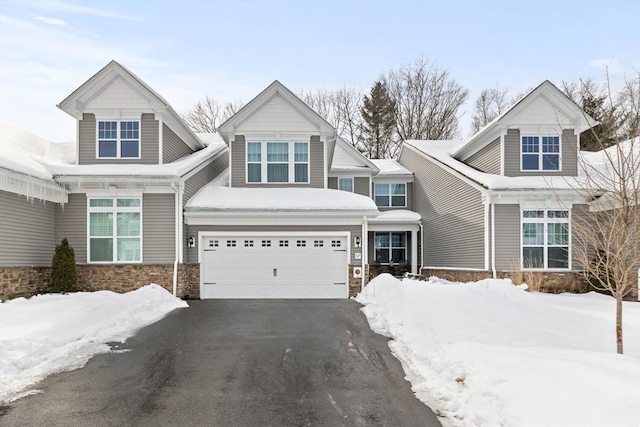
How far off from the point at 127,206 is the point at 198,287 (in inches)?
129

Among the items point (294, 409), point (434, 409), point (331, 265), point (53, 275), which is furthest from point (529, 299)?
point (53, 275)

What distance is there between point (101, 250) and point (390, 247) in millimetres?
12880

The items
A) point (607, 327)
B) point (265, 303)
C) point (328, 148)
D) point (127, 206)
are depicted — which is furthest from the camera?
point (328, 148)

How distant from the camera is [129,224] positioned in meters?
14.0

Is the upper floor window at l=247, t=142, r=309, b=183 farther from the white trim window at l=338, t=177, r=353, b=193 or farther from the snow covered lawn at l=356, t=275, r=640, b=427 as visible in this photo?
the snow covered lawn at l=356, t=275, r=640, b=427

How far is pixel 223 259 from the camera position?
1448 cm

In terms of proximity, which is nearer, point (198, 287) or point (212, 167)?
point (198, 287)

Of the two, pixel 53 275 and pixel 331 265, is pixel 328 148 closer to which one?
pixel 331 265

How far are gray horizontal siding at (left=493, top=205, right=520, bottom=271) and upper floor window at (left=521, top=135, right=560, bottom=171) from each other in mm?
1941

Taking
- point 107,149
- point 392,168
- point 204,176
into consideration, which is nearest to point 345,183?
point 392,168

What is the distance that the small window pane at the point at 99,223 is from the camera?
1410cm

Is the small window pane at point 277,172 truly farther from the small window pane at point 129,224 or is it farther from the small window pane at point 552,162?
the small window pane at point 552,162

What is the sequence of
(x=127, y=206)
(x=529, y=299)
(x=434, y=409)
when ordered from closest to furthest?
(x=434, y=409), (x=529, y=299), (x=127, y=206)

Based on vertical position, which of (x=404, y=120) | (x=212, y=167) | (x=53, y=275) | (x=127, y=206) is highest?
(x=404, y=120)
